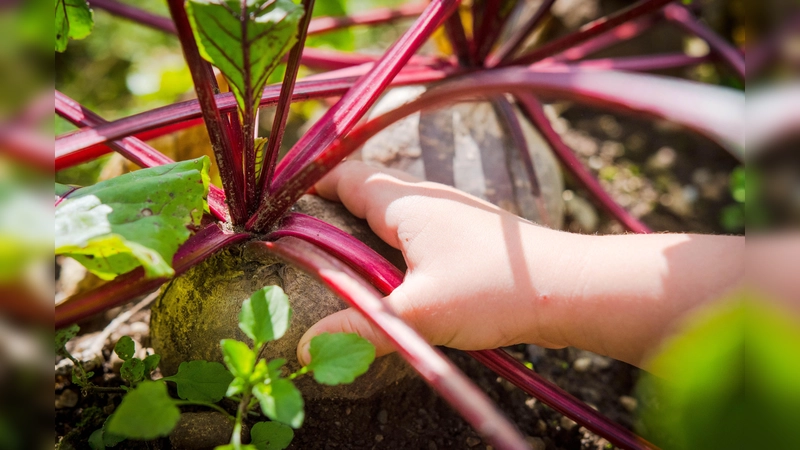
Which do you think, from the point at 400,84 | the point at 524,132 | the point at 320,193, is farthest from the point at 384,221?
the point at 524,132

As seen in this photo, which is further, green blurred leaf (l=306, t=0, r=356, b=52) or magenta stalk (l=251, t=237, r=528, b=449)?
green blurred leaf (l=306, t=0, r=356, b=52)

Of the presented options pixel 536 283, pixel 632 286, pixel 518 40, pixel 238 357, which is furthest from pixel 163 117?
pixel 518 40

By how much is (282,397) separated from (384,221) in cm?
45

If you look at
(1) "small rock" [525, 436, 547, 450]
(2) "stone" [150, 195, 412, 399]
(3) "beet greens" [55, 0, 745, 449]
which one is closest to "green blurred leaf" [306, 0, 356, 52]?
(3) "beet greens" [55, 0, 745, 449]

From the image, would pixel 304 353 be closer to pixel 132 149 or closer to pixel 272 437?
pixel 272 437

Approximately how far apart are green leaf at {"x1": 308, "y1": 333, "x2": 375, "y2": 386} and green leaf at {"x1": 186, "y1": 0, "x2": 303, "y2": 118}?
1.39ft

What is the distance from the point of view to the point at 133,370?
0.95 meters

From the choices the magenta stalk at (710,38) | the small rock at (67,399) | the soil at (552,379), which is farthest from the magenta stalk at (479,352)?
the magenta stalk at (710,38)

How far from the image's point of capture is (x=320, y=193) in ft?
4.02

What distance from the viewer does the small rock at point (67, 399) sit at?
1105mm

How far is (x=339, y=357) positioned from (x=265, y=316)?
120 millimetres

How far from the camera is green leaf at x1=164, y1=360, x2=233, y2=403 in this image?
88cm

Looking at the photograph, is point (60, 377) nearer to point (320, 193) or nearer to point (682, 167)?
point (320, 193)

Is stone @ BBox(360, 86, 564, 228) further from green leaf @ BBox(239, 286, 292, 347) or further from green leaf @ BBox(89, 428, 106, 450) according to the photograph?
green leaf @ BBox(89, 428, 106, 450)
